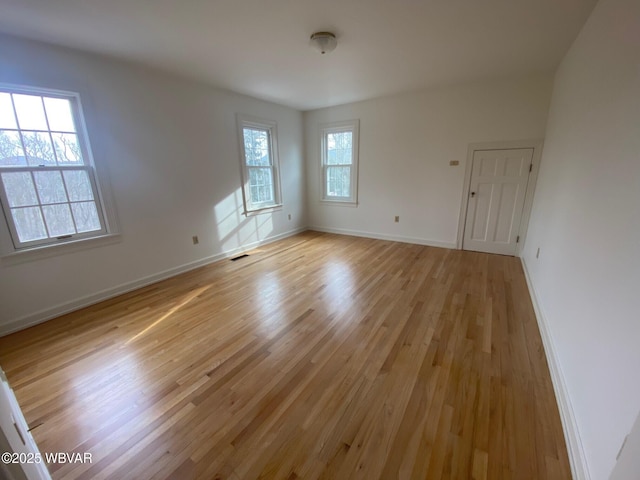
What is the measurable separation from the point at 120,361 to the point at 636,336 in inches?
113

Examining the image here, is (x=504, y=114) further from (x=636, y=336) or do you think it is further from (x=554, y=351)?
(x=636, y=336)

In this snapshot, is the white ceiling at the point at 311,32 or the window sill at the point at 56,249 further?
the window sill at the point at 56,249

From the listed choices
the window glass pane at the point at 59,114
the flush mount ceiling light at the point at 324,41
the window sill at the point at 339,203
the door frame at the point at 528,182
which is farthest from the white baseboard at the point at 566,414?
the window glass pane at the point at 59,114

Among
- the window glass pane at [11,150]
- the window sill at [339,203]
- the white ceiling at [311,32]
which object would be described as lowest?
the window sill at [339,203]

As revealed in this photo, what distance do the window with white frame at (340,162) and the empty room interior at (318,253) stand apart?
419 mm

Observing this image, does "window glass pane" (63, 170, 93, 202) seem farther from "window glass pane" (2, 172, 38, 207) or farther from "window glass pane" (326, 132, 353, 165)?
"window glass pane" (326, 132, 353, 165)

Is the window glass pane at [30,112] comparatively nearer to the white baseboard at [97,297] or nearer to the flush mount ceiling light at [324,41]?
the white baseboard at [97,297]

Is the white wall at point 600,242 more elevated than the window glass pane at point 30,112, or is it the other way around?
the window glass pane at point 30,112

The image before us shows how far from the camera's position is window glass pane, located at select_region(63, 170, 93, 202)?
2.63 metres

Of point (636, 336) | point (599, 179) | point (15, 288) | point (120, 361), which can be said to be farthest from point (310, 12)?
point (15, 288)

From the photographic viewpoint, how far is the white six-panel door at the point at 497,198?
3729 millimetres

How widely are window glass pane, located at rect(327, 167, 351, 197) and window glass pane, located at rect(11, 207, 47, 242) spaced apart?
4.29m

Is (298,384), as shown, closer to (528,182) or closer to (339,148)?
(528,182)

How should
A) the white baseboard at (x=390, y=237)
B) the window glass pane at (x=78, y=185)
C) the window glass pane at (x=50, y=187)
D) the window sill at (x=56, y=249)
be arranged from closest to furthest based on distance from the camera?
the window sill at (x=56, y=249), the window glass pane at (x=50, y=187), the window glass pane at (x=78, y=185), the white baseboard at (x=390, y=237)
